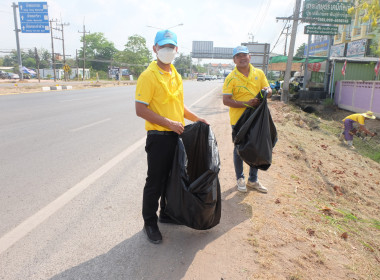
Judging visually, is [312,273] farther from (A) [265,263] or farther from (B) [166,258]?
(B) [166,258]

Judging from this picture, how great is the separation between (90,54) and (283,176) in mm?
80114

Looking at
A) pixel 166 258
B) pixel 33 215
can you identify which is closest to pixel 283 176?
pixel 166 258

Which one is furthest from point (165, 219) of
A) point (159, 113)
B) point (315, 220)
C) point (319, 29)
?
point (319, 29)

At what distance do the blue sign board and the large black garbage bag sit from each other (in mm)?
30144

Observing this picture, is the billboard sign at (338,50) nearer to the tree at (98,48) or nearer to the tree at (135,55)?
the tree at (135,55)

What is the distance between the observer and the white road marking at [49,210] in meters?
2.73

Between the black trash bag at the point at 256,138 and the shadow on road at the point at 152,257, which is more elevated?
the black trash bag at the point at 256,138

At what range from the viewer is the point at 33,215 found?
3.19 meters

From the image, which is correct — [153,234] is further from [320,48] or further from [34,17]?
[320,48]

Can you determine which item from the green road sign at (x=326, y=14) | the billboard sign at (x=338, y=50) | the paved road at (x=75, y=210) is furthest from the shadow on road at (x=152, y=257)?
the billboard sign at (x=338, y=50)

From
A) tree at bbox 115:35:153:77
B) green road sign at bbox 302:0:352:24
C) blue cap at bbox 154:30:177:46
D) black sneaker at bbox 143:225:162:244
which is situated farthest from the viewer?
tree at bbox 115:35:153:77

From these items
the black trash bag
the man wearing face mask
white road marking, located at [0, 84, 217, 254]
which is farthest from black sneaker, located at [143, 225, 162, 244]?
the black trash bag

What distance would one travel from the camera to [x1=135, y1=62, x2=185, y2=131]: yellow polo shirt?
244 cm

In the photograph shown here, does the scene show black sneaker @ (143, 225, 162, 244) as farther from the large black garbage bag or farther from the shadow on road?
the large black garbage bag
